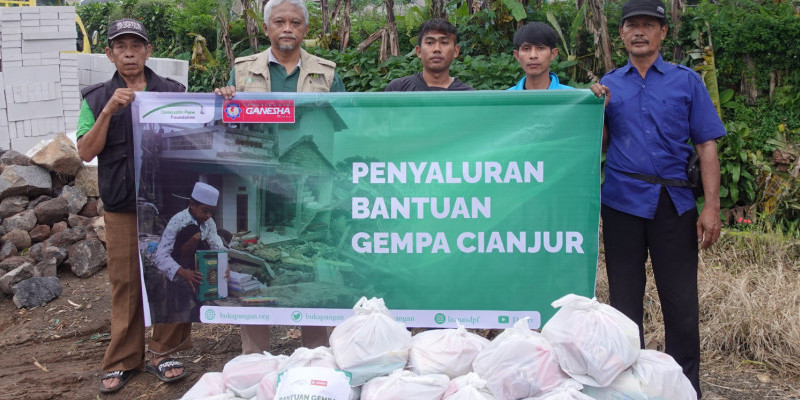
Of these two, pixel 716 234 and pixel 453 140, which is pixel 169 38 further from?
pixel 716 234

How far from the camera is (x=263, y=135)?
3.54 m

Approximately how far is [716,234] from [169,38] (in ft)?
40.0

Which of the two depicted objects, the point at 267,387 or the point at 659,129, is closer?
the point at 267,387

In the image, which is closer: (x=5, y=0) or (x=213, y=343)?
(x=213, y=343)

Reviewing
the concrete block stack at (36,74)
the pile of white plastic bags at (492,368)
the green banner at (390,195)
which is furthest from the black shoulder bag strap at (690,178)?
the concrete block stack at (36,74)

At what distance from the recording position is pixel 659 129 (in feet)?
10.9

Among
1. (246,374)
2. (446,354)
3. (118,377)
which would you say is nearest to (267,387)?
(246,374)

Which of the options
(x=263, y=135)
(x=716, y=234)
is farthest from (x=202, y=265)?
(x=716, y=234)

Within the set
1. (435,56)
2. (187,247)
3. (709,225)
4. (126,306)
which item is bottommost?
(126,306)

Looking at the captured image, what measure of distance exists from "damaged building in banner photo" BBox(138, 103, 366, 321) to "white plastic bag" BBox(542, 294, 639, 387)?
134 centimetres

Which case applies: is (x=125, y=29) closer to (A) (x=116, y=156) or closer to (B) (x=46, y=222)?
(A) (x=116, y=156)

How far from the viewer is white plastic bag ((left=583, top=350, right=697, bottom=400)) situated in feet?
8.19

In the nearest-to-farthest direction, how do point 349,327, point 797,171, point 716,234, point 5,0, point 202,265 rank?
point 349,327, point 716,234, point 202,265, point 797,171, point 5,0

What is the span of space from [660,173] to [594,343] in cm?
125
